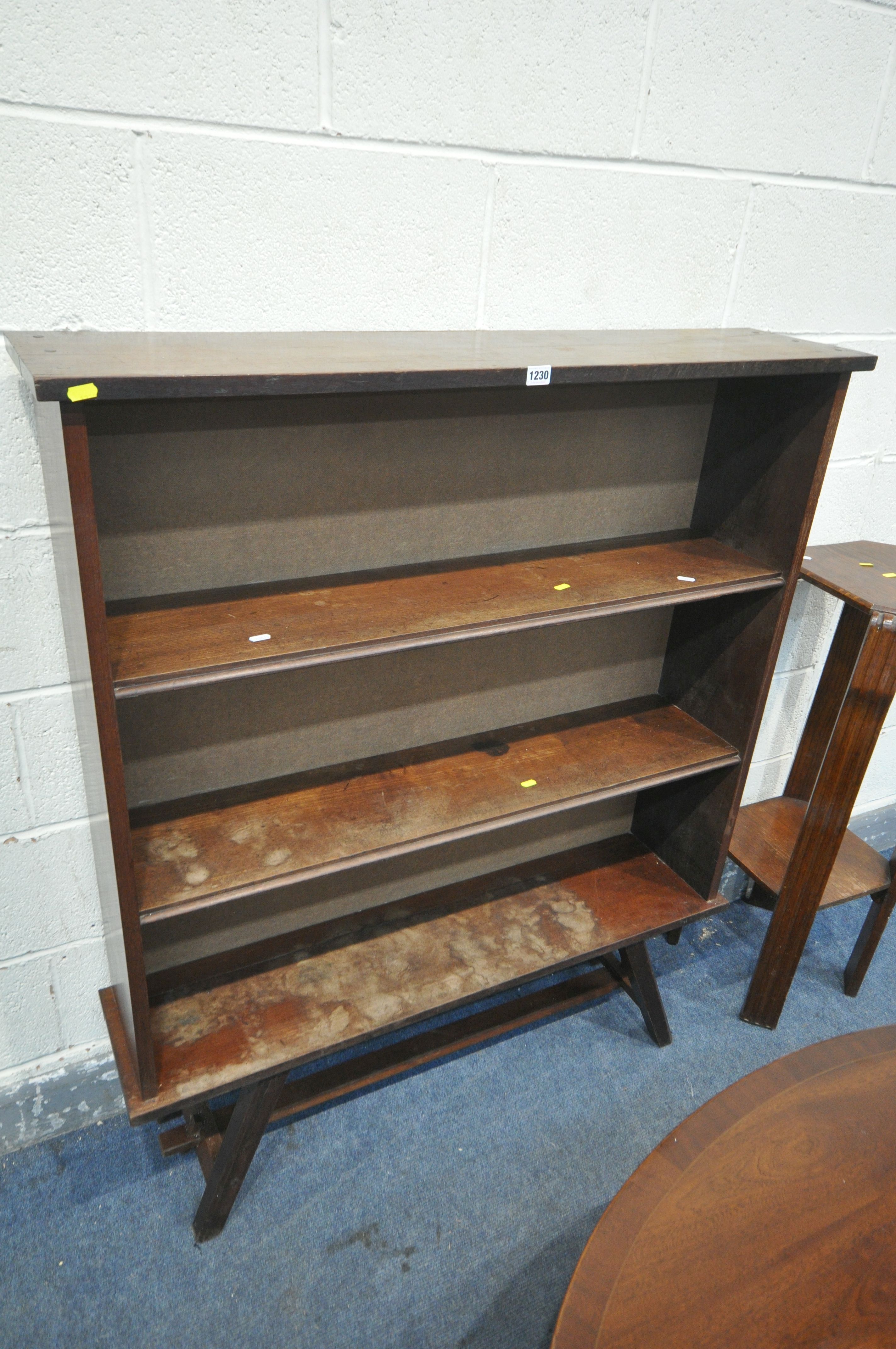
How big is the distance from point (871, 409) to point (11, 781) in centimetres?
195

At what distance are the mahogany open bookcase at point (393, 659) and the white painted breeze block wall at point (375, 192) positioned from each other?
85 mm

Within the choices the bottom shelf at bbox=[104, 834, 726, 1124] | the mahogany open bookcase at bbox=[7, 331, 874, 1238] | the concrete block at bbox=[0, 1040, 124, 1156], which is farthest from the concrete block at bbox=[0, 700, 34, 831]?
the concrete block at bbox=[0, 1040, 124, 1156]

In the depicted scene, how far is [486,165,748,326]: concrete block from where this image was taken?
4.83ft

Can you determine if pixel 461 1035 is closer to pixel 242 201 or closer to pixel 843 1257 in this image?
pixel 843 1257

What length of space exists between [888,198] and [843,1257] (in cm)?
192

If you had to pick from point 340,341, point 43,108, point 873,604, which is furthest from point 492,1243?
point 43,108

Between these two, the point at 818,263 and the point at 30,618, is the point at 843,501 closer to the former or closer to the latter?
the point at 818,263

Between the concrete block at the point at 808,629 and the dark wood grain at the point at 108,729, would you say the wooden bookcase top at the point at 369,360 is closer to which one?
the dark wood grain at the point at 108,729

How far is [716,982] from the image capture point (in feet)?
7.30

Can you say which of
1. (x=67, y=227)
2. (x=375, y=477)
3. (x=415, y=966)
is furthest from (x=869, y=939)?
(x=67, y=227)

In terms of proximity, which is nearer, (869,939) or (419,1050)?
(419,1050)

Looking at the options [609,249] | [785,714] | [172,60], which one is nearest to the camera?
[172,60]

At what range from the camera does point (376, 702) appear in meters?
1.64

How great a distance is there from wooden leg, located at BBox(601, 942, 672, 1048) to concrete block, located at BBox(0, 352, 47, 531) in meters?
1.44
